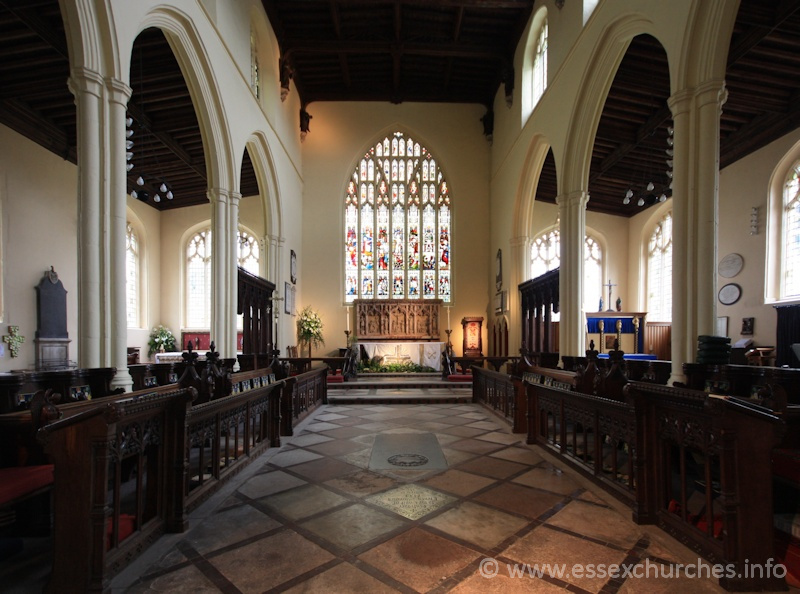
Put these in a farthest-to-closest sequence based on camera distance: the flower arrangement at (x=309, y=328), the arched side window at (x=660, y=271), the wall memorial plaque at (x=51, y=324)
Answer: the flower arrangement at (x=309, y=328) < the arched side window at (x=660, y=271) < the wall memorial plaque at (x=51, y=324)

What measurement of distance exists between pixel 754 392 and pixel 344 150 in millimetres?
13278

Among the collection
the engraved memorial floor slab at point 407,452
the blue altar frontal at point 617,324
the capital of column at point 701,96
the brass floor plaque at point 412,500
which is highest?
the capital of column at point 701,96

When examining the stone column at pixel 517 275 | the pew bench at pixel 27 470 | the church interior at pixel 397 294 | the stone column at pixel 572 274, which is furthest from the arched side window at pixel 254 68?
the pew bench at pixel 27 470

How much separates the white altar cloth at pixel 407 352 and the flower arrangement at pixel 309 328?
1.68m

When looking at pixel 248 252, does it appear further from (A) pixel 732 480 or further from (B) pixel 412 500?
(A) pixel 732 480

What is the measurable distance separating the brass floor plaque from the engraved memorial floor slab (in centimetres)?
59

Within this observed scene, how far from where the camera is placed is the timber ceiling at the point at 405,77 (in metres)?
6.78

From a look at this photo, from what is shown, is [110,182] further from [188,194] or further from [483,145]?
[483,145]

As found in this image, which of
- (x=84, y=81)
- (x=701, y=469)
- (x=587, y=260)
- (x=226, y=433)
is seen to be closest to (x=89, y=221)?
(x=84, y=81)

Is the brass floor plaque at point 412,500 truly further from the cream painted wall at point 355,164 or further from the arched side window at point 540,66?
the cream painted wall at point 355,164

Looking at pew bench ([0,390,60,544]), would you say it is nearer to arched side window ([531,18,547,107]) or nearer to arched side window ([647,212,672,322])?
arched side window ([531,18,547,107])

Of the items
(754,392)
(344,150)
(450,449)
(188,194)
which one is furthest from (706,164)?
(188,194)

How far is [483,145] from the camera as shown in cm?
1485

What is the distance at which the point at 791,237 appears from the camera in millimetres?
8906
